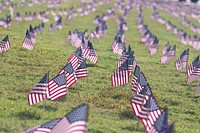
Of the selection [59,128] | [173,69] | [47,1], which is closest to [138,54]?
[173,69]

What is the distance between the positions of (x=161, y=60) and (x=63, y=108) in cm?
2126

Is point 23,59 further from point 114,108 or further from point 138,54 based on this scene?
point 138,54

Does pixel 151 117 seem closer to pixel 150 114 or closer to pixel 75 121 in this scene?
pixel 150 114

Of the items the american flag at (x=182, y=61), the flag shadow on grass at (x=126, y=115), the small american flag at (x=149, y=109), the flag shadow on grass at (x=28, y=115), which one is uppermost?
the small american flag at (x=149, y=109)

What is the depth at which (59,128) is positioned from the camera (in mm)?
17625

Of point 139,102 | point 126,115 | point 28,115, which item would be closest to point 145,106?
point 139,102

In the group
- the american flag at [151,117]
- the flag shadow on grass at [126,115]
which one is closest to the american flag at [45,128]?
the american flag at [151,117]

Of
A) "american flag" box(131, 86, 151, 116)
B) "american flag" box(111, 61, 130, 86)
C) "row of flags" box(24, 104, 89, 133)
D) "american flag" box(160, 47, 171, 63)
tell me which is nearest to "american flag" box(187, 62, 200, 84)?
"american flag" box(111, 61, 130, 86)

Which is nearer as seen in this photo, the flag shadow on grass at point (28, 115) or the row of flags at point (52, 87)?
the row of flags at point (52, 87)

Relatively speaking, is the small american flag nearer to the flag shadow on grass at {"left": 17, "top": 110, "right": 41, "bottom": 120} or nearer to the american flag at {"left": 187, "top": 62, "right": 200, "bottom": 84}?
the flag shadow on grass at {"left": 17, "top": 110, "right": 41, "bottom": 120}

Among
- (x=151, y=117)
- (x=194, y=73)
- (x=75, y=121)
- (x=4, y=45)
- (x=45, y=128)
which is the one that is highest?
(x=75, y=121)

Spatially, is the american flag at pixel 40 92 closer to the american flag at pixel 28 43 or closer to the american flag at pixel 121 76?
the american flag at pixel 121 76

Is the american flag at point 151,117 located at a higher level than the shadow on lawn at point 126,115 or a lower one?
higher

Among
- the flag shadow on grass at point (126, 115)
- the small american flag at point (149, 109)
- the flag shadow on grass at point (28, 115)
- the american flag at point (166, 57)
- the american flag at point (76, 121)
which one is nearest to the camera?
the american flag at point (76, 121)
